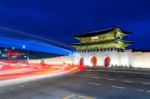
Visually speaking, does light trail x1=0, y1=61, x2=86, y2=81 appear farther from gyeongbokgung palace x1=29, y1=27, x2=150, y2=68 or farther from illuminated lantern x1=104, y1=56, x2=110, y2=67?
gyeongbokgung palace x1=29, y1=27, x2=150, y2=68

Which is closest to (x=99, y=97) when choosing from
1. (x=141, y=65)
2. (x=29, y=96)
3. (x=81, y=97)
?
(x=81, y=97)

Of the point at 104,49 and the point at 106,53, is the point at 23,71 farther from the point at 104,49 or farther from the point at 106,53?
the point at 104,49

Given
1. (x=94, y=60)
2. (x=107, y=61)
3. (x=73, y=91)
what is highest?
(x=94, y=60)

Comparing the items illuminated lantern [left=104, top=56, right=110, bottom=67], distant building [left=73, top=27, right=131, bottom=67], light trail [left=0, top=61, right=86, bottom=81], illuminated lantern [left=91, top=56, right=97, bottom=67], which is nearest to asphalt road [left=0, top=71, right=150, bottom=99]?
A: light trail [left=0, top=61, right=86, bottom=81]

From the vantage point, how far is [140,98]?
45.6 feet

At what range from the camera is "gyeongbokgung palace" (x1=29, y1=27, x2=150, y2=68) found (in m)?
49.3

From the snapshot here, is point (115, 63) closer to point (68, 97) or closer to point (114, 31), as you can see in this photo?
point (114, 31)

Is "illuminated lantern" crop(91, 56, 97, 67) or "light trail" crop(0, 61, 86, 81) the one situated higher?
"illuminated lantern" crop(91, 56, 97, 67)

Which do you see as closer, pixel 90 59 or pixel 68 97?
pixel 68 97

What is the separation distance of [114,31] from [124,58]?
Answer: 845 cm

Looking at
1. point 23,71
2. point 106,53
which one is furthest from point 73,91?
point 106,53

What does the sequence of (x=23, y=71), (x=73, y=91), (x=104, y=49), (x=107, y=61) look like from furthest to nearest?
1. (x=104, y=49)
2. (x=107, y=61)
3. (x=23, y=71)
4. (x=73, y=91)

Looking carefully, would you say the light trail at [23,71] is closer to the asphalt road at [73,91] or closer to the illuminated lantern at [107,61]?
the asphalt road at [73,91]

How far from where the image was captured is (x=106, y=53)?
184 feet
